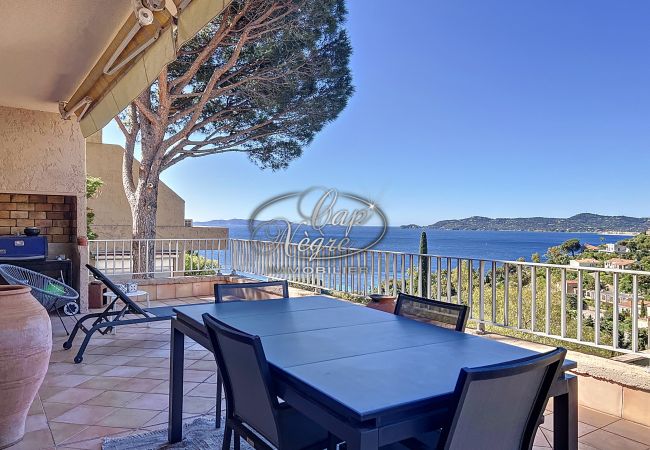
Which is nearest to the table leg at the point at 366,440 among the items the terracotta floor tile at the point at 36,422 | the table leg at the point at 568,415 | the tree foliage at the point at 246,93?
the table leg at the point at 568,415

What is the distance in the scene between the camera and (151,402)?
318cm

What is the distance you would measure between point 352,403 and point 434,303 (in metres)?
1.19

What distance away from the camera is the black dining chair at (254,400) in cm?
154

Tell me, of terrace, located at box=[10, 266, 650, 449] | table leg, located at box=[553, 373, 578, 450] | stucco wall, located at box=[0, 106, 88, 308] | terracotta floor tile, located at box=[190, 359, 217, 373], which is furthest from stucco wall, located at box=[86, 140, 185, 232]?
table leg, located at box=[553, 373, 578, 450]

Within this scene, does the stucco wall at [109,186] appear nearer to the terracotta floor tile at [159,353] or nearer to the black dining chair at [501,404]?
the terracotta floor tile at [159,353]

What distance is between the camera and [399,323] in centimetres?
219

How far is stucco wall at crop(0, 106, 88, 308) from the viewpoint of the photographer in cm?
543

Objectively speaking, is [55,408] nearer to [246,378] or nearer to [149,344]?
[149,344]

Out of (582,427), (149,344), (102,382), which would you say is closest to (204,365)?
(102,382)

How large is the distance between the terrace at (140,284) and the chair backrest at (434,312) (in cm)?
29

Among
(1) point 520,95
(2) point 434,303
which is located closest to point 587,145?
(1) point 520,95

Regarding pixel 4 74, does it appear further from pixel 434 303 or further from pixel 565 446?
pixel 565 446

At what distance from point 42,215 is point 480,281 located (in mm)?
5279

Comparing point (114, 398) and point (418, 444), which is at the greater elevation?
point (418, 444)
